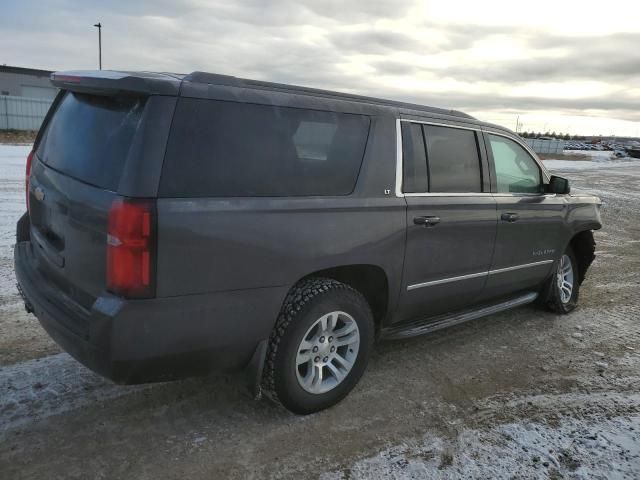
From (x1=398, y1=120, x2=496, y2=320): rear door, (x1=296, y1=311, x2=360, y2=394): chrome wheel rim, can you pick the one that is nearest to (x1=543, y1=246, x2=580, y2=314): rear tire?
(x1=398, y1=120, x2=496, y2=320): rear door

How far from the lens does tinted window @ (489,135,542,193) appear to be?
4426 mm

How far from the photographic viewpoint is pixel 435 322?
3.99 m

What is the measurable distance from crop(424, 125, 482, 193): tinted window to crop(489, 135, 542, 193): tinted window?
31 cm

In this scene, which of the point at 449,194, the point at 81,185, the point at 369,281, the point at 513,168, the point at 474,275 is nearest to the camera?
the point at 81,185

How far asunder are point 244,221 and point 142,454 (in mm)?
1325

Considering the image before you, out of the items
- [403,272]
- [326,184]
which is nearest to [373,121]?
[326,184]

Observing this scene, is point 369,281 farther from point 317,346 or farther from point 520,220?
point 520,220

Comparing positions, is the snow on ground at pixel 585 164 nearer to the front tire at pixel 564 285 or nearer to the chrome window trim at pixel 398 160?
the front tire at pixel 564 285

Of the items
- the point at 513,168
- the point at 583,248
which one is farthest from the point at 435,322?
the point at 583,248

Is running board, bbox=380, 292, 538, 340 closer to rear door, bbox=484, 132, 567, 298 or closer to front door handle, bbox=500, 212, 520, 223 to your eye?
rear door, bbox=484, 132, 567, 298

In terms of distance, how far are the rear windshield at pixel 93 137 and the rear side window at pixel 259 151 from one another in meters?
0.24

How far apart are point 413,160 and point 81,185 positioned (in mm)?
2068

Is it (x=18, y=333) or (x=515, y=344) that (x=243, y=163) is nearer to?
(x=18, y=333)

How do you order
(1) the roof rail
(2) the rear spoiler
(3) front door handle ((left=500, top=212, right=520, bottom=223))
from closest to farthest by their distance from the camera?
(2) the rear spoiler < (1) the roof rail < (3) front door handle ((left=500, top=212, right=520, bottom=223))
